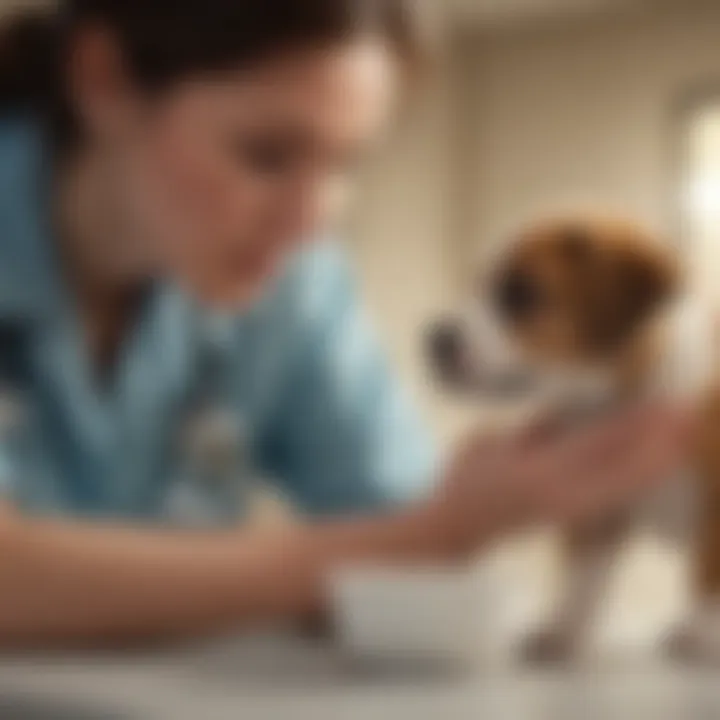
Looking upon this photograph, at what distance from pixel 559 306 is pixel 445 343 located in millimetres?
79

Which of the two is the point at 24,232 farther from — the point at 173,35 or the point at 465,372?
the point at 465,372

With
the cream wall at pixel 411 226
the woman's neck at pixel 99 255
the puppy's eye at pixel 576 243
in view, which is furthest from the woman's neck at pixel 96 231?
the puppy's eye at pixel 576 243

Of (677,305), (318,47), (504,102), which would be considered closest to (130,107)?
(318,47)

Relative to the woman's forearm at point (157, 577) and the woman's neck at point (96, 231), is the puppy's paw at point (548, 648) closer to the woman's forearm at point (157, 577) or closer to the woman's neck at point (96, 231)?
the woman's forearm at point (157, 577)

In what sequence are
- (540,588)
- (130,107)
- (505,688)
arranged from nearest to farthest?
(505,688)
(540,588)
(130,107)

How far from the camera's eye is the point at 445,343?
735 mm

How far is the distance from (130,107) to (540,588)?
1.10 feet

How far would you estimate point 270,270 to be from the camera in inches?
31.8

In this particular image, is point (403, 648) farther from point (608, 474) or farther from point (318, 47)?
point (318, 47)

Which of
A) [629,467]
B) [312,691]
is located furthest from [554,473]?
[312,691]

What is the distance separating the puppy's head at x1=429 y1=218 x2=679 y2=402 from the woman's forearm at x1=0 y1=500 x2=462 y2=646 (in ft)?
0.30

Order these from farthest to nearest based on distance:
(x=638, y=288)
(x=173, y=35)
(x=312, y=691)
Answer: (x=173, y=35)
(x=638, y=288)
(x=312, y=691)

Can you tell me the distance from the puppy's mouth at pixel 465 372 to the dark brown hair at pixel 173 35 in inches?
6.5

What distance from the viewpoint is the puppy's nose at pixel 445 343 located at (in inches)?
28.5
